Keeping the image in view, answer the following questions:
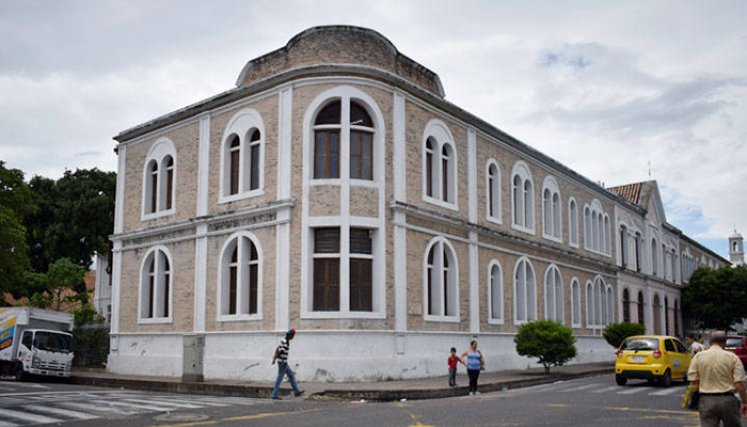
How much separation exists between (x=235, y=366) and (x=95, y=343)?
35.4ft

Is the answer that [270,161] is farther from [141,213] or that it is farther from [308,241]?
[141,213]

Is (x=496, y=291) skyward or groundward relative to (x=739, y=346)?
skyward

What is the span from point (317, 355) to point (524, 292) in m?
12.9

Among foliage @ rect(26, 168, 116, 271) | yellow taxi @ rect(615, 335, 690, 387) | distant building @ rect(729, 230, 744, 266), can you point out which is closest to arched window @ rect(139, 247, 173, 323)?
yellow taxi @ rect(615, 335, 690, 387)

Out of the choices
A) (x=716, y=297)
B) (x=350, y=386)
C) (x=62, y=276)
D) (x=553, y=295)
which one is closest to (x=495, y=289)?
(x=553, y=295)

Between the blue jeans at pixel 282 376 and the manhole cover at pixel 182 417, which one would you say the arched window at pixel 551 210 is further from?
the manhole cover at pixel 182 417

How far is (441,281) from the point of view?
25.5 metres

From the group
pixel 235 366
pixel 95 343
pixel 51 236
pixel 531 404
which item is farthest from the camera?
pixel 51 236

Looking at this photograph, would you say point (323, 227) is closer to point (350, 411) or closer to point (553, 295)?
point (350, 411)

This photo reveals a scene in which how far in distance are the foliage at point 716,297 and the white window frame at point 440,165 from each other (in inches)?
1318

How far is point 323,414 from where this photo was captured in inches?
564

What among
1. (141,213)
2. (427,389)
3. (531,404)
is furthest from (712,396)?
(141,213)

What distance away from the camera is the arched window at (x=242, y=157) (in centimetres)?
2458

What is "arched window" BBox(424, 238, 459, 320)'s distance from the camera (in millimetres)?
25250
